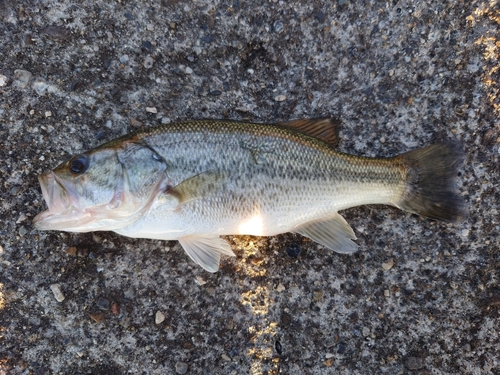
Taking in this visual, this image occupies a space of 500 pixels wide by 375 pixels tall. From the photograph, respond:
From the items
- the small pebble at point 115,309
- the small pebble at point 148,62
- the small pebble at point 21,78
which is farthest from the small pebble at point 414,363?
the small pebble at point 21,78

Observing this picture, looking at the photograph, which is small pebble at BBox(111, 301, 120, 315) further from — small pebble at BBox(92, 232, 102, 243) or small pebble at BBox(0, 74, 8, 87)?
small pebble at BBox(0, 74, 8, 87)

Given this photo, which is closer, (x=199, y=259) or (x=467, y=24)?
(x=199, y=259)

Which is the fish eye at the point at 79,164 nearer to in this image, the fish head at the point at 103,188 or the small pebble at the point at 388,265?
the fish head at the point at 103,188

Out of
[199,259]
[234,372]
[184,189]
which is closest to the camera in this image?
[184,189]

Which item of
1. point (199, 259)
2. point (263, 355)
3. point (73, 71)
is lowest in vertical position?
point (263, 355)

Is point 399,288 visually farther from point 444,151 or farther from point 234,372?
point 234,372

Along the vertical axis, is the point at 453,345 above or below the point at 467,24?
below

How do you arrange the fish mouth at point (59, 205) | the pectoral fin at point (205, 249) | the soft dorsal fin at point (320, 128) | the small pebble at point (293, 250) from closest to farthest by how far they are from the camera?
the fish mouth at point (59, 205)
the pectoral fin at point (205, 249)
the soft dorsal fin at point (320, 128)
the small pebble at point (293, 250)

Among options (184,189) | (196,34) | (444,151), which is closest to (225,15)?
(196,34)
